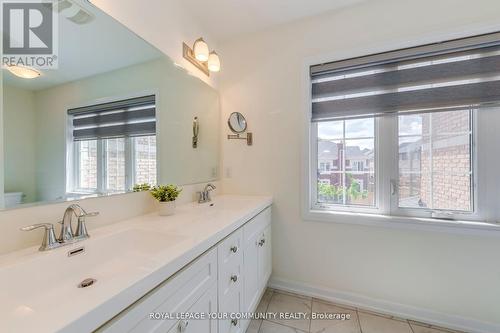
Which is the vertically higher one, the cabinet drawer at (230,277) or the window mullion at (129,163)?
the window mullion at (129,163)

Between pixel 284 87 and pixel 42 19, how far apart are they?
153 cm

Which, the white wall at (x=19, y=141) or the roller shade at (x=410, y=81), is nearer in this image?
the white wall at (x=19, y=141)

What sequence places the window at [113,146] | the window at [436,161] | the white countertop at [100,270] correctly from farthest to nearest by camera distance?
the window at [436,161], the window at [113,146], the white countertop at [100,270]

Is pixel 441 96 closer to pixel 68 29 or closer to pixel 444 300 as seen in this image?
pixel 444 300

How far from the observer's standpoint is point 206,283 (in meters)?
0.88

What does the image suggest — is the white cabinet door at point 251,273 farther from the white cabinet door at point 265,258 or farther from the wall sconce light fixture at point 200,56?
the wall sconce light fixture at point 200,56

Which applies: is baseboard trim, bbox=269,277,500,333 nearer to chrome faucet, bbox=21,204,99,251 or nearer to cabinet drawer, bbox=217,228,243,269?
cabinet drawer, bbox=217,228,243,269

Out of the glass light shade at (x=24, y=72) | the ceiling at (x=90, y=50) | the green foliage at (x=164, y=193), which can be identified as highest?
the ceiling at (x=90, y=50)

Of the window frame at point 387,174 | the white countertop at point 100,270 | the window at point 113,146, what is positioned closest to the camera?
the white countertop at point 100,270

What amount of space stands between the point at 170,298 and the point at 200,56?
1676 mm

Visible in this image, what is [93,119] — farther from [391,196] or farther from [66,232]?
[391,196]

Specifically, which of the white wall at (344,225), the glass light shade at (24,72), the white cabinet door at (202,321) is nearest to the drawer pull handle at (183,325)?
the white cabinet door at (202,321)

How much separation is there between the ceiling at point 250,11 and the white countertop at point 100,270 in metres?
1.63

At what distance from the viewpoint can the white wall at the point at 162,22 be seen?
112 cm
